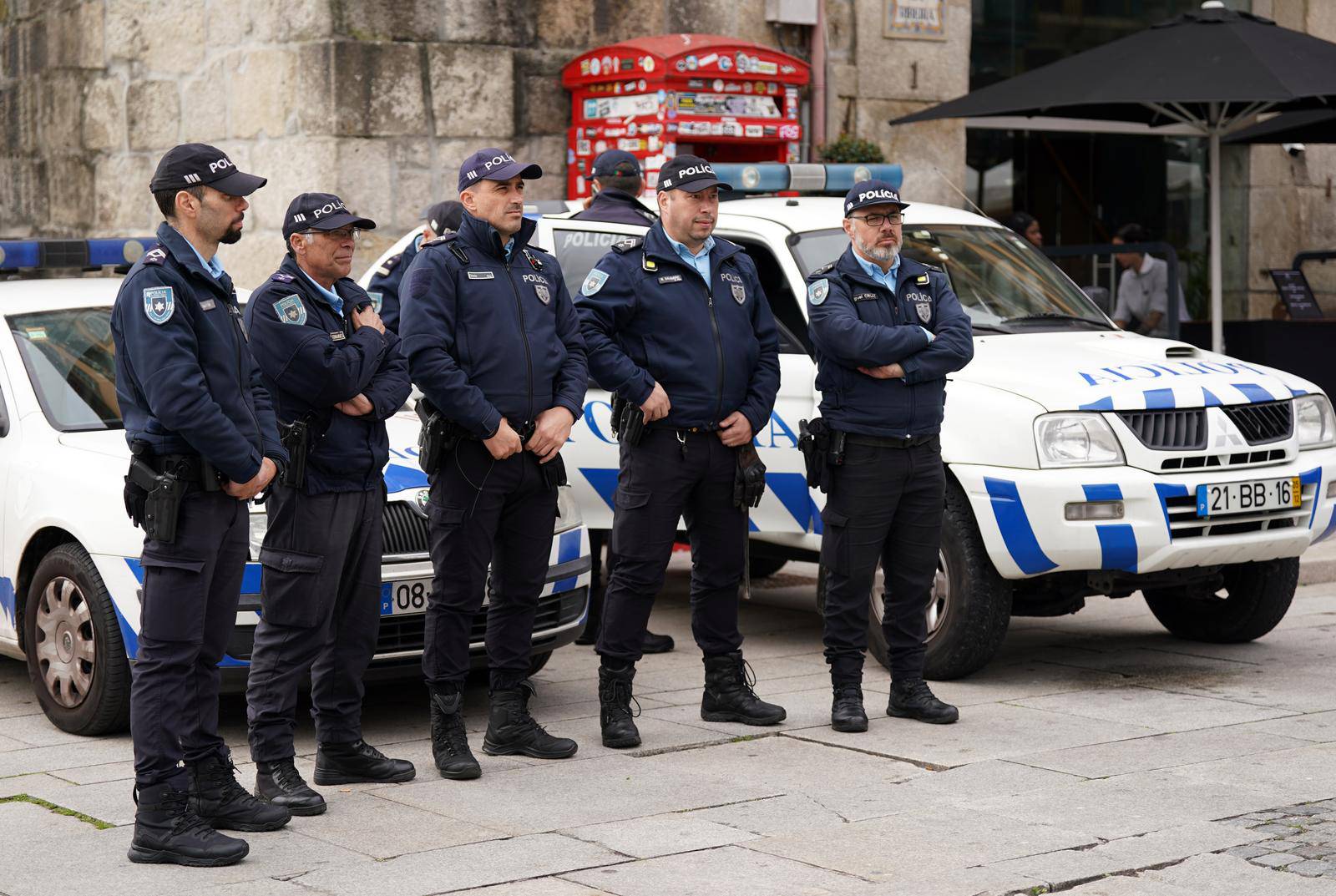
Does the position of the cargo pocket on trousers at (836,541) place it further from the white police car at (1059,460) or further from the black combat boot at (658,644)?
the black combat boot at (658,644)

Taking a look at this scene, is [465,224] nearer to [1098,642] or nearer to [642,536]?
[642,536]

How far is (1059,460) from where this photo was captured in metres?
7.08

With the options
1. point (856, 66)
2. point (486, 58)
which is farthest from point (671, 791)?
point (856, 66)

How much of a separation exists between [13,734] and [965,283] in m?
4.31

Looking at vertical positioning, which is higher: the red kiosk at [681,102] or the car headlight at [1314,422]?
the red kiosk at [681,102]

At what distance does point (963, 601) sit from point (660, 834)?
7.74 feet

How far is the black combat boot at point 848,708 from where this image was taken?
661 centimetres

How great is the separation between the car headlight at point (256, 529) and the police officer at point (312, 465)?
0.51 meters

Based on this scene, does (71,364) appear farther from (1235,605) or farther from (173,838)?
(1235,605)

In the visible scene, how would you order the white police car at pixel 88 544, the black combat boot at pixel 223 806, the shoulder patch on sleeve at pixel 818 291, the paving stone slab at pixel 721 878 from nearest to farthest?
the paving stone slab at pixel 721 878, the black combat boot at pixel 223 806, the white police car at pixel 88 544, the shoulder patch on sleeve at pixel 818 291

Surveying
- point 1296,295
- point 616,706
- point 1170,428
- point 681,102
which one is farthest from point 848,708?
point 1296,295

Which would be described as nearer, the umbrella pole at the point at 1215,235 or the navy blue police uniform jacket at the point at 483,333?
the navy blue police uniform jacket at the point at 483,333

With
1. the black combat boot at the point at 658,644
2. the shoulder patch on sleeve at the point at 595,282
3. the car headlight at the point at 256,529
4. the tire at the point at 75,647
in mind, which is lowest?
the black combat boot at the point at 658,644

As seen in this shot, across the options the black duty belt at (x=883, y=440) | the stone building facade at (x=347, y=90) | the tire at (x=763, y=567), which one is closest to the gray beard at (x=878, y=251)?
the black duty belt at (x=883, y=440)
